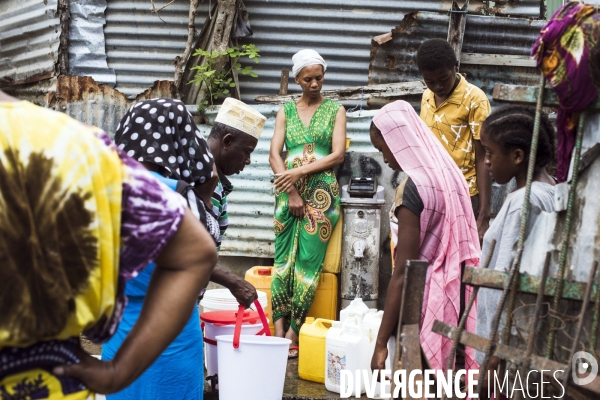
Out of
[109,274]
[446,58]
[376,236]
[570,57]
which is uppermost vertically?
[446,58]

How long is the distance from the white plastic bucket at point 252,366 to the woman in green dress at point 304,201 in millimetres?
1969

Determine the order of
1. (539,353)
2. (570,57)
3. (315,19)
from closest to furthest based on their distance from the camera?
(570,57)
(539,353)
(315,19)

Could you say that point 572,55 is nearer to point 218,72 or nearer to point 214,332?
point 214,332

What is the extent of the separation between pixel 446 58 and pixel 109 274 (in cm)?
399

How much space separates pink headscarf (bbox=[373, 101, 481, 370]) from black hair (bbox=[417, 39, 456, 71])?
68.4 inches

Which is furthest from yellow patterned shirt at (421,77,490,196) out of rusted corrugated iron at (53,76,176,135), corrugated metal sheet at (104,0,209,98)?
corrugated metal sheet at (104,0,209,98)

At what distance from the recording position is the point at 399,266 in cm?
323

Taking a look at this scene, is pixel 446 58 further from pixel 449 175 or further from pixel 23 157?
pixel 23 157

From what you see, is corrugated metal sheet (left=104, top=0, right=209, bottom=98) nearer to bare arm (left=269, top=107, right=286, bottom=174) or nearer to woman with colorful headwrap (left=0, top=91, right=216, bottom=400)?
bare arm (left=269, top=107, right=286, bottom=174)

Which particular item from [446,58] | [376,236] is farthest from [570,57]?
[376,236]

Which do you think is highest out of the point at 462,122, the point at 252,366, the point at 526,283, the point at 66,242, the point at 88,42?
the point at 88,42

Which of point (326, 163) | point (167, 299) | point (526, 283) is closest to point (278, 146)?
point (326, 163)

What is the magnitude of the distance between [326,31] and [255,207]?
2.07 m

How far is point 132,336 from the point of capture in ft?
5.11
